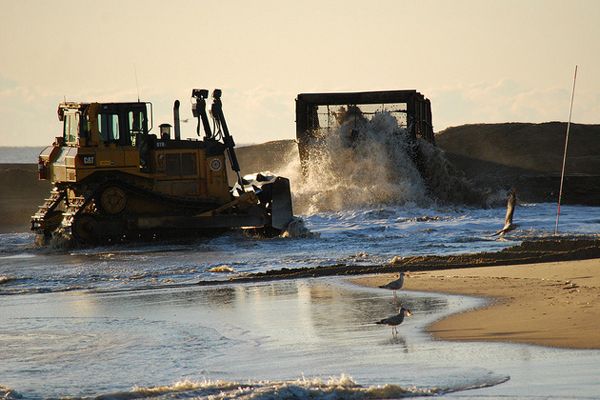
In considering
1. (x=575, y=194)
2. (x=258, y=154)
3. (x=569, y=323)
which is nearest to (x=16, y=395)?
(x=569, y=323)

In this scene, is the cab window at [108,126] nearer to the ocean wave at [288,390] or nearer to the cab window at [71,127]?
the cab window at [71,127]

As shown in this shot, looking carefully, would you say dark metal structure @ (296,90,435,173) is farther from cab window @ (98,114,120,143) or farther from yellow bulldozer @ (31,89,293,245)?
cab window @ (98,114,120,143)

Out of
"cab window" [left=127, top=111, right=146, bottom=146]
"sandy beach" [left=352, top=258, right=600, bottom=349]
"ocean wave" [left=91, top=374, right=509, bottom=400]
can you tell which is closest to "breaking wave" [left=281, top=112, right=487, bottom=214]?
"cab window" [left=127, top=111, right=146, bottom=146]

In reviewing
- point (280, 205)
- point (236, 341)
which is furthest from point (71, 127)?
point (236, 341)

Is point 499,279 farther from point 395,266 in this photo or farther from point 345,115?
point 345,115

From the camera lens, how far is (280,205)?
2734 centimetres

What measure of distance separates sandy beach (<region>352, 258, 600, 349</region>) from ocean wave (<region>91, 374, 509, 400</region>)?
2108mm

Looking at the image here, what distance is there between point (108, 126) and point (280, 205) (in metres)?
4.07

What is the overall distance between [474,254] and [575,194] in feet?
63.6

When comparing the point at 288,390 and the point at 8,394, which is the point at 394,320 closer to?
the point at 288,390

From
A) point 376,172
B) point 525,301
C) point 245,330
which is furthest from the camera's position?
point 376,172

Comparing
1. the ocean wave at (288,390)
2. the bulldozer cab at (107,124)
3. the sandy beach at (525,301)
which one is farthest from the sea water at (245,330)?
the bulldozer cab at (107,124)

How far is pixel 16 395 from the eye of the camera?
1018 centimetres

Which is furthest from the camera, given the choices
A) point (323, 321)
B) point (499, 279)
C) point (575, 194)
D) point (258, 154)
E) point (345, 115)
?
point (258, 154)
